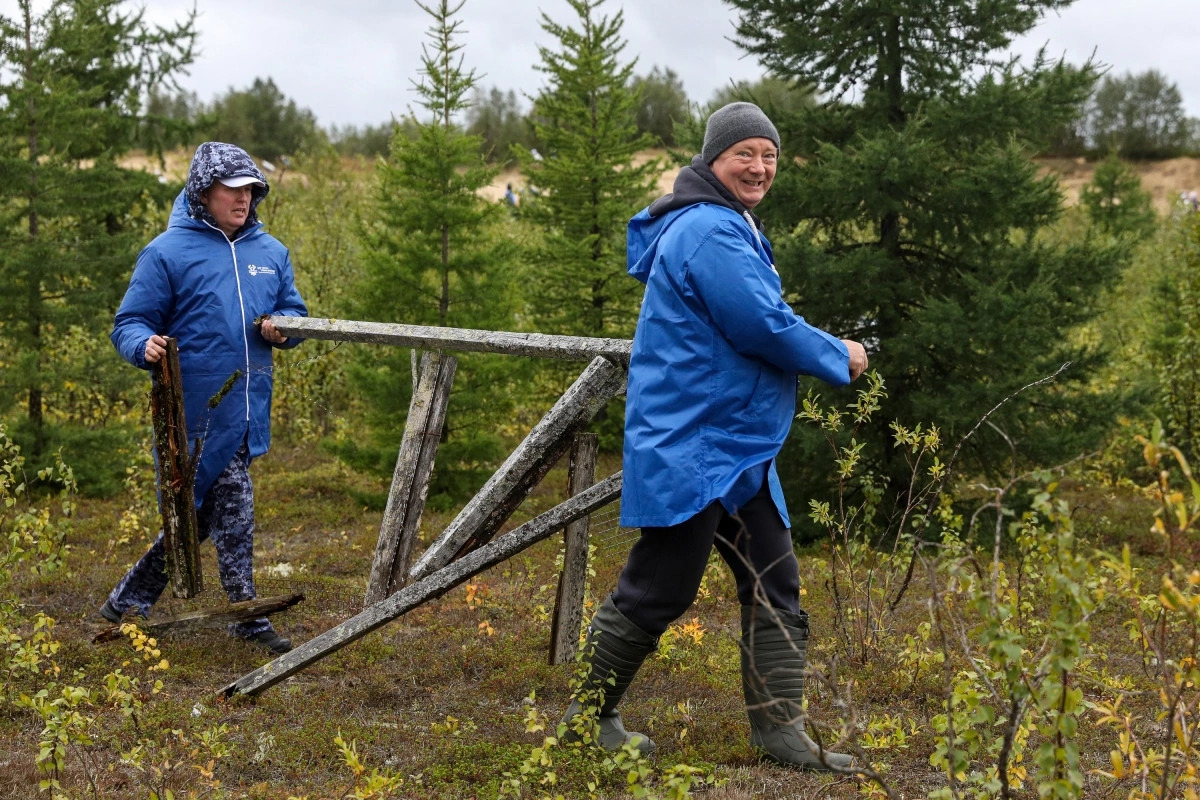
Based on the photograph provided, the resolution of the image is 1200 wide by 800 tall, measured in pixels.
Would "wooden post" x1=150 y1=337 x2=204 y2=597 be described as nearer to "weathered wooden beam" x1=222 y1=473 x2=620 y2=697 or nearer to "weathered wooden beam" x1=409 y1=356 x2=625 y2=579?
"weathered wooden beam" x1=222 y1=473 x2=620 y2=697

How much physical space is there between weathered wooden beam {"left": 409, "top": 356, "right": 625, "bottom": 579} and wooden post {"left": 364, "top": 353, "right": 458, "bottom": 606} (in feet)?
0.91

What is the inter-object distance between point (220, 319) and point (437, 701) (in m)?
1.95

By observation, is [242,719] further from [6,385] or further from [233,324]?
[6,385]

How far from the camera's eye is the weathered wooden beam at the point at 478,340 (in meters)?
4.18

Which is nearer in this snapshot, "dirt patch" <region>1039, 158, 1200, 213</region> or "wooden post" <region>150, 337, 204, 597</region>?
"wooden post" <region>150, 337, 204, 597</region>

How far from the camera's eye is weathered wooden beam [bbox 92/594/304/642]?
16.1 feet

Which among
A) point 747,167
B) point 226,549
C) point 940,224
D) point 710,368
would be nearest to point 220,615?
point 226,549

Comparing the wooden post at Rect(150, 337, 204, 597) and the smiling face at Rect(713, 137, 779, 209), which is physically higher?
the smiling face at Rect(713, 137, 779, 209)

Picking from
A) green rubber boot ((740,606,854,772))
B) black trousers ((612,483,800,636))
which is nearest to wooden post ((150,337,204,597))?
black trousers ((612,483,800,636))

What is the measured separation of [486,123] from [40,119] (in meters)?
45.1

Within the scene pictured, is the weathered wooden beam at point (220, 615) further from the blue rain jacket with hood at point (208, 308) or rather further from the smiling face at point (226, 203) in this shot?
the smiling face at point (226, 203)

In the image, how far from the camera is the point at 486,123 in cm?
5334

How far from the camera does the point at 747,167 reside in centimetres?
Result: 371

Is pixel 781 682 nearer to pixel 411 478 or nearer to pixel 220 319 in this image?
pixel 411 478
